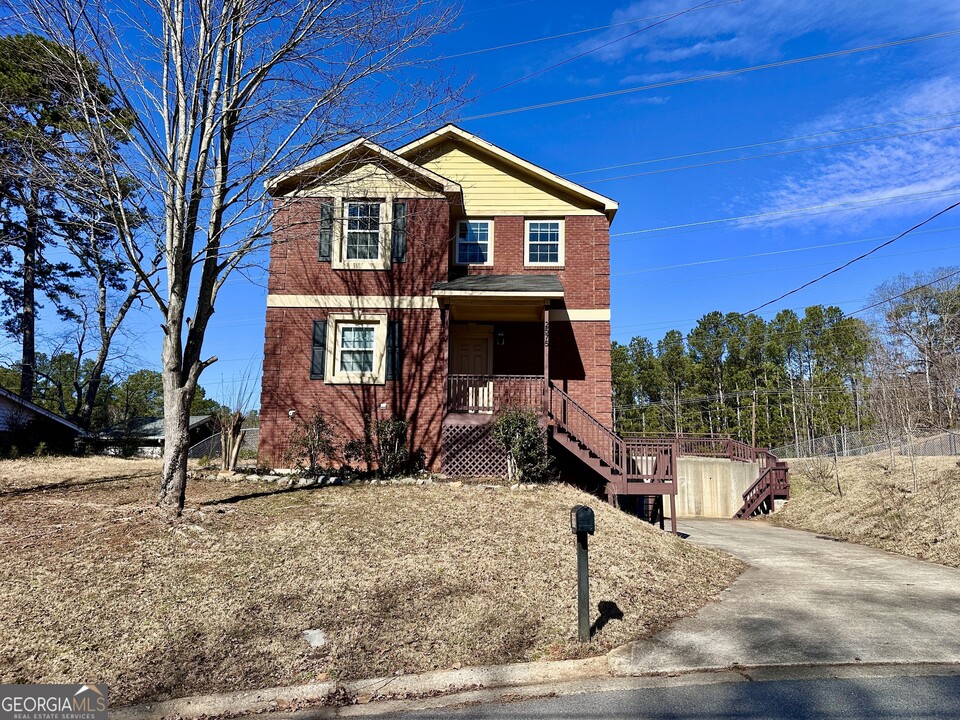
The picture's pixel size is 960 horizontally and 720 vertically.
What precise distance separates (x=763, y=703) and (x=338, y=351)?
456 inches

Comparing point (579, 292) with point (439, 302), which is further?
point (579, 292)

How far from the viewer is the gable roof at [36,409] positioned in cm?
1759

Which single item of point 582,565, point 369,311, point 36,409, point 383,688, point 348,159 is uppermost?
point 348,159

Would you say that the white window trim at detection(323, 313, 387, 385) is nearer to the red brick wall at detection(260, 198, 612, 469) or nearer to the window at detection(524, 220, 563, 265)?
the red brick wall at detection(260, 198, 612, 469)

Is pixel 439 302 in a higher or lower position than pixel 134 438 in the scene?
higher

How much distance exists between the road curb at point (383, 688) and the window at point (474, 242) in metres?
11.9

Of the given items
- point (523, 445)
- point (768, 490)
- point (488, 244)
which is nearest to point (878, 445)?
point (768, 490)

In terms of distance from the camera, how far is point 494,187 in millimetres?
16094

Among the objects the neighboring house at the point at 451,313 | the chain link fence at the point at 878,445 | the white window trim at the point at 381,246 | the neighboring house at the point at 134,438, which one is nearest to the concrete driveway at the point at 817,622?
the neighboring house at the point at 451,313

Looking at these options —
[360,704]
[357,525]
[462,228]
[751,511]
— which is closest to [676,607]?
[360,704]

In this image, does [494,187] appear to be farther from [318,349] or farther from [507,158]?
[318,349]

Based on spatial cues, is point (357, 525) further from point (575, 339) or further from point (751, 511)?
point (751, 511)

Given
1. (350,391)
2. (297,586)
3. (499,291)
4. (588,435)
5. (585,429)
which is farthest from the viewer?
(350,391)

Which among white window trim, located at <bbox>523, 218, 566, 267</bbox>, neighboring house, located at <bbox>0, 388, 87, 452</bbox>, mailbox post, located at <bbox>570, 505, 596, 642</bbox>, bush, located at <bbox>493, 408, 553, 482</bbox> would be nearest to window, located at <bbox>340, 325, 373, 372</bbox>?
bush, located at <bbox>493, 408, 553, 482</bbox>
